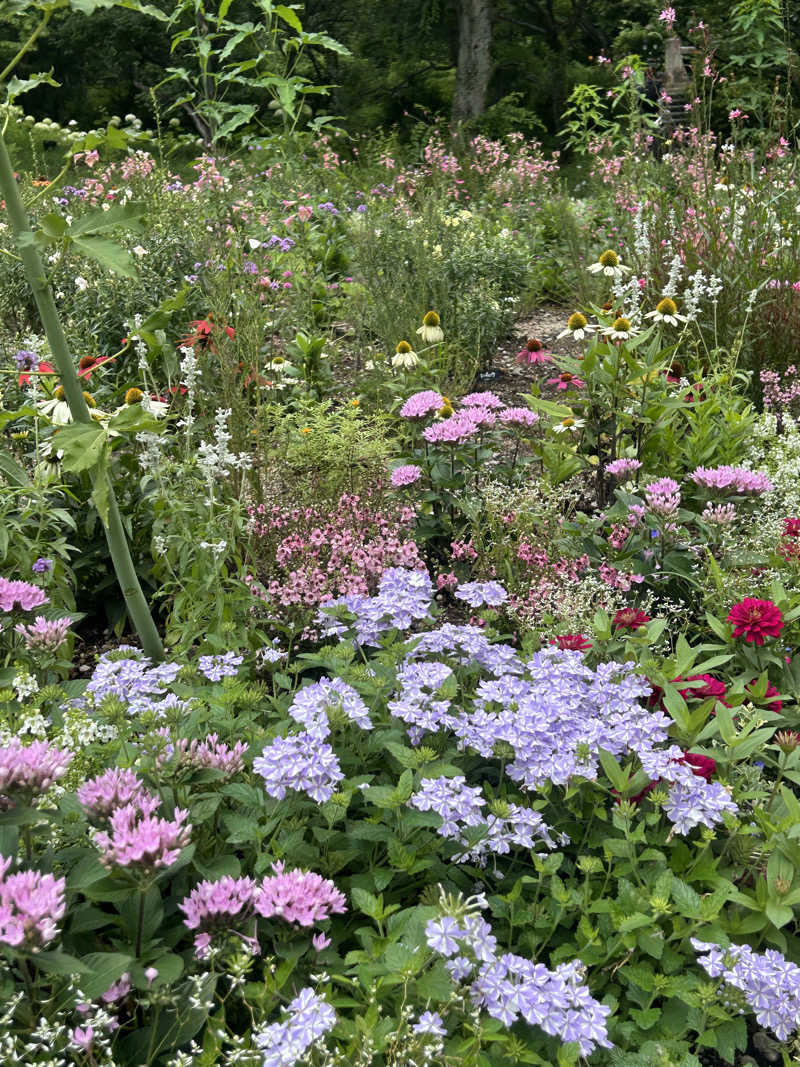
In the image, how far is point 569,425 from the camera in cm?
342

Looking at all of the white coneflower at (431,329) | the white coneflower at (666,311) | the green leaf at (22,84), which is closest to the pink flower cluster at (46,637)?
the green leaf at (22,84)

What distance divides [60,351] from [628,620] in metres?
1.55

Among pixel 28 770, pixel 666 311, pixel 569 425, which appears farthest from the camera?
pixel 666 311

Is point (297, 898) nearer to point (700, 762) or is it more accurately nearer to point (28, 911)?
point (28, 911)

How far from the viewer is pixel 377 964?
1.45 m

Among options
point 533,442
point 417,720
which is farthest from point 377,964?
point 533,442

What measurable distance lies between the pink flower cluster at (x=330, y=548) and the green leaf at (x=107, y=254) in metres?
1.01

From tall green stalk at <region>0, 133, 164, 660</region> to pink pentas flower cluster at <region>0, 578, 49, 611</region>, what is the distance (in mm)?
259

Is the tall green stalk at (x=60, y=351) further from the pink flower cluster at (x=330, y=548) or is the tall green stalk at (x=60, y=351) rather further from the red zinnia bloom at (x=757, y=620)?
the red zinnia bloom at (x=757, y=620)

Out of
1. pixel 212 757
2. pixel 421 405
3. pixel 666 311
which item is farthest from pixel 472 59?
pixel 212 757

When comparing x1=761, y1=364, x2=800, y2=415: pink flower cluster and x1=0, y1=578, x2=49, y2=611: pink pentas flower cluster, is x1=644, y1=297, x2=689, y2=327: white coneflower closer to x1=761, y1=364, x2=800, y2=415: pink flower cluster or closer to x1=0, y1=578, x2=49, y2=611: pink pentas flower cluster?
x1=761, y1=364, x2=800, y2=415: pink flower cluster

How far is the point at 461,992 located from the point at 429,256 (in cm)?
494

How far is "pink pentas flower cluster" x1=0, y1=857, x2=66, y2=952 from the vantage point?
3.84 ft

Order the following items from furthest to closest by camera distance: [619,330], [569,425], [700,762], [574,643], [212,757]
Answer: [569,425] → [619,330] → [574,643] → [700,762] → [212,757]
